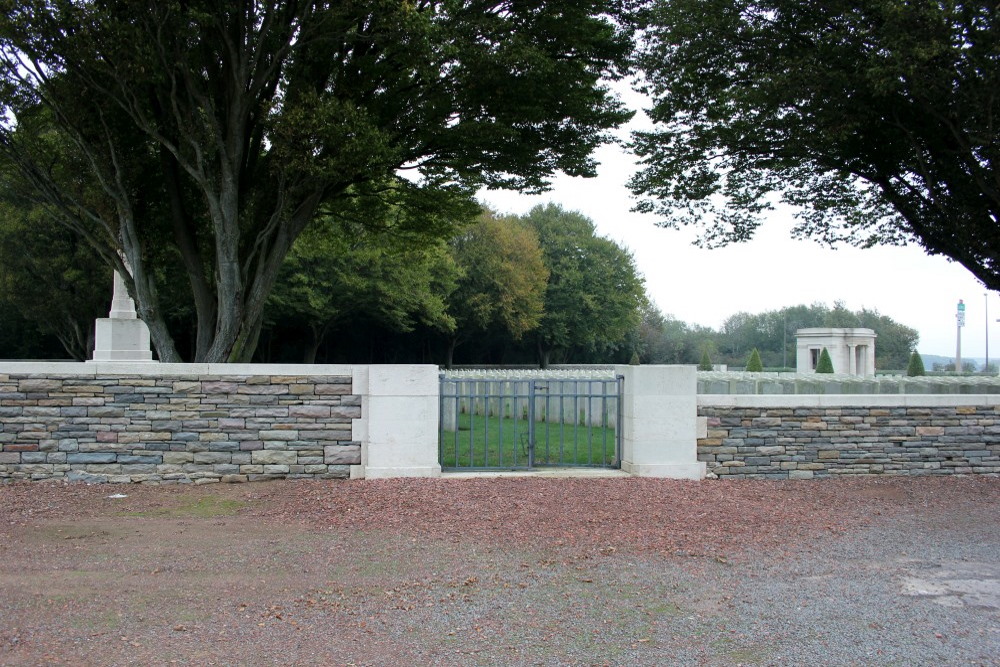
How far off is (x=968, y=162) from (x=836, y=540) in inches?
322

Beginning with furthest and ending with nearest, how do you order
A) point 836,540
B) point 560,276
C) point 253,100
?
point 560,276, point 253,100, point 836,540

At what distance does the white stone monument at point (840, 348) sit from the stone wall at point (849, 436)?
24.3 m

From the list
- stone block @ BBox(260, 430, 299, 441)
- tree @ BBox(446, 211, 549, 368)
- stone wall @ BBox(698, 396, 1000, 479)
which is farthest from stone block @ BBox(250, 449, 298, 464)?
tree @ BBox(446, 211, 549, 368)

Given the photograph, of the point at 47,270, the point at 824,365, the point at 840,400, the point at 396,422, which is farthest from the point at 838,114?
the point at 47,270

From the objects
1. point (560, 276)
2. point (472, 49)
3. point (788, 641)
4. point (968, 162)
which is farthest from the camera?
point (560, 276)

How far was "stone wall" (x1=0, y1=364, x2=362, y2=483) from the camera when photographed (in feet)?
27.6

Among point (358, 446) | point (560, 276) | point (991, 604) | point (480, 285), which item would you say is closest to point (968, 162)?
point (991, 604)

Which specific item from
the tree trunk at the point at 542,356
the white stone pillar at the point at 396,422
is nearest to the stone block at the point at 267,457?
the white stone pillar at the point at 396,422

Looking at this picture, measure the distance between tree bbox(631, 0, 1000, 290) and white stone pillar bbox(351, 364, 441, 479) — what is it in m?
6.91

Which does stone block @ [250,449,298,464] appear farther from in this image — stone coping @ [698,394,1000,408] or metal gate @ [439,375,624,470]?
stone coping @ [698,394,1000,408]

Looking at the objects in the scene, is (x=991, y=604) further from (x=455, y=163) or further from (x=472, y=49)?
(x=455, y=163)

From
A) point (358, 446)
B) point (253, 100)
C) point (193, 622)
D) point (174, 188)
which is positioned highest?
point (253, 100)

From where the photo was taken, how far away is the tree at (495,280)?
37.5 meters

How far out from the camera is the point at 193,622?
439cm
